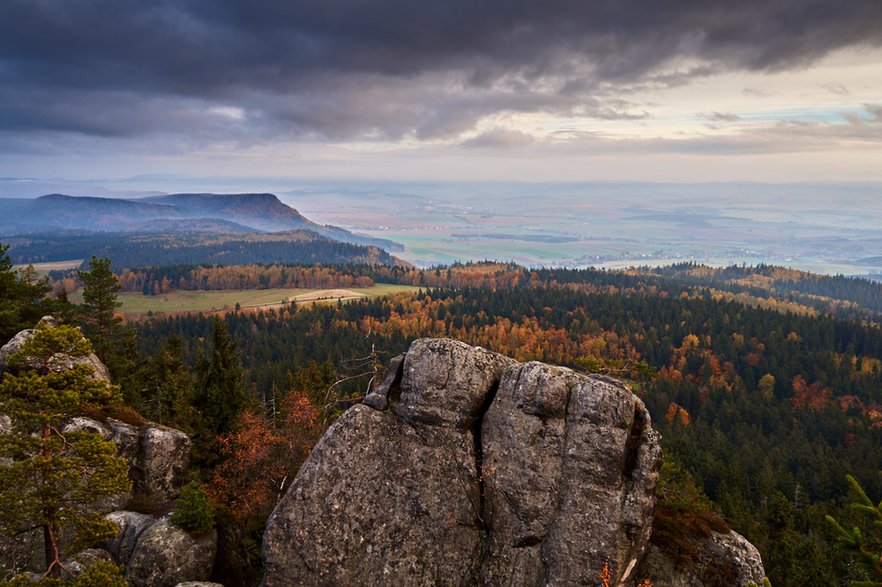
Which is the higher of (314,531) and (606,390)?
(606,390)

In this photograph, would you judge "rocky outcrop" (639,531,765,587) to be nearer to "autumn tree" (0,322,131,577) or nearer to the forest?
the forest

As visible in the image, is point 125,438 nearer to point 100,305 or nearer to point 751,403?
point 100,305

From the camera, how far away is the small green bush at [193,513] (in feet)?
89.5

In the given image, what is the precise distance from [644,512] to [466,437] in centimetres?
868

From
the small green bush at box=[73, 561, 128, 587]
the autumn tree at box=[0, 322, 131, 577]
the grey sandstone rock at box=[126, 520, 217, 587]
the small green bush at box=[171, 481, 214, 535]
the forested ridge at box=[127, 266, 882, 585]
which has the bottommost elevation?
the forested ridge at box=[127, 266, 882, 585]

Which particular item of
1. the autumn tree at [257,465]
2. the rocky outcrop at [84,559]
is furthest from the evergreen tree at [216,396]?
the rocky outcrop at [84,559]

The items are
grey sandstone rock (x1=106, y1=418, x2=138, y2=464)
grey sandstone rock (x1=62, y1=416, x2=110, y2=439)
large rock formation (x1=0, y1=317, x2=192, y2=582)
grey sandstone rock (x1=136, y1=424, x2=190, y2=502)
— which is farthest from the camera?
grey sandstone rock (x1=136, y1=424, x2=190, y2=502)

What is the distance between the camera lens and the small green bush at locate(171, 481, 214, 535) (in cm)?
2728

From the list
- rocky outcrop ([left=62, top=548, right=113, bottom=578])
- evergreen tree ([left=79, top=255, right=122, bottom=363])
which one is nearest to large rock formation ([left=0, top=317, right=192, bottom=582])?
rocky outcrop ([left=62, top=548, right=113, bottom=578])

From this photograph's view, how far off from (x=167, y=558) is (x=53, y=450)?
937 cm

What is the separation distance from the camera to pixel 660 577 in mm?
23969

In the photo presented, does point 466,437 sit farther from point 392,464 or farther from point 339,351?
point 339,351

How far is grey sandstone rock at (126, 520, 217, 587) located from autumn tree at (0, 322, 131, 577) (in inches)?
214

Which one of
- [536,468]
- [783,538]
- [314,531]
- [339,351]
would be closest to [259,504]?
[314,531]
